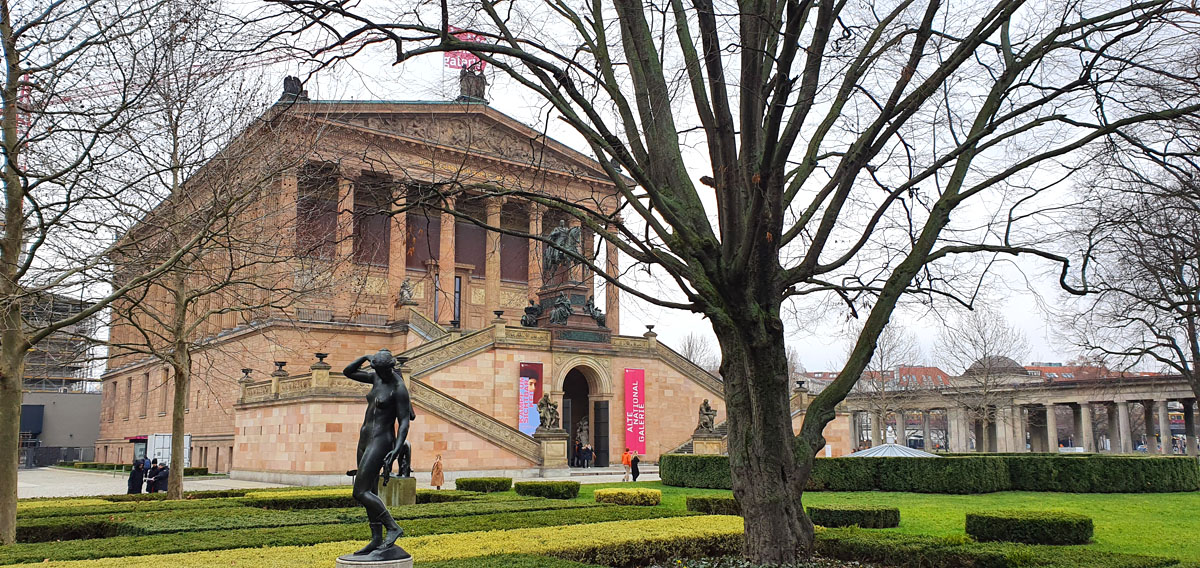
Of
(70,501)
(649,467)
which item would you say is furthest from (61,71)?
Answer: (649,467)

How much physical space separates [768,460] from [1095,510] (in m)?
13.1

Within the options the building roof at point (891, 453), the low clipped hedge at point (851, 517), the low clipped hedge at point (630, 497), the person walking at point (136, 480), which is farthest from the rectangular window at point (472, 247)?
the low clipped hedge at point (851, 517)

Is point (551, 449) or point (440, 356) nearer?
point (551, 449)

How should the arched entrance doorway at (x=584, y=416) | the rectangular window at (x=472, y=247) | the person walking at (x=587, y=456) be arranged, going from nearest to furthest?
the person walking at (x=587, y=456) → the arched entrance doorway at (x=584, y=416) → the rectangular window at (x=472, y=247)

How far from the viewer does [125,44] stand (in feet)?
40.0

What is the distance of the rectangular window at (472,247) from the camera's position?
175ft

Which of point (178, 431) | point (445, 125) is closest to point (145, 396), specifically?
point (445, 125)

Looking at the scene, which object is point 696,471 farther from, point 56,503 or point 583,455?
point 56,503

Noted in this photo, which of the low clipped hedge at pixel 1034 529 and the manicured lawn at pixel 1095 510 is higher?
the low clipped hedge at pixel 1034 529

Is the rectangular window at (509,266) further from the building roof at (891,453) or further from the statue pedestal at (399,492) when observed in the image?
the statue pedestal at (399,492)

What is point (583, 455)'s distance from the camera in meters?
38.6

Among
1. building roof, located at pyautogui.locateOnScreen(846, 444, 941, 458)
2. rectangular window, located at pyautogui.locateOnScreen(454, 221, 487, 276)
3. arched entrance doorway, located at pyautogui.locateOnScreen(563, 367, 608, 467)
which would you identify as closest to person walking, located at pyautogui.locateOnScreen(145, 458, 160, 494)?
arched entrance doorway, located at pyautogui.locateOnScreen(563, 367, 608, 467)

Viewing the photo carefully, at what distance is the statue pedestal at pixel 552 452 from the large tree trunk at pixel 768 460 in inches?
916

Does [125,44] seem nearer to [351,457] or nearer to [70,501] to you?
[70,501]
